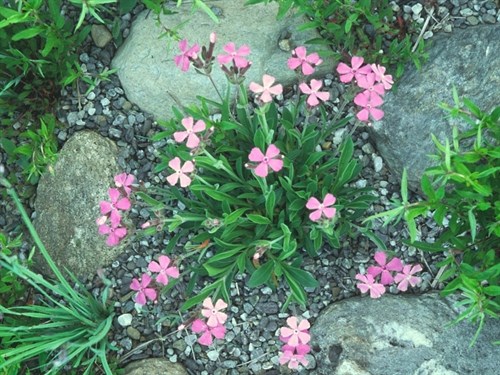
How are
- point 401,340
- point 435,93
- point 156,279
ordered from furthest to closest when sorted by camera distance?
point 435,93
point 401,340
point 156,279

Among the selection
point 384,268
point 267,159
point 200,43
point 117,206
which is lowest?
point 384,268

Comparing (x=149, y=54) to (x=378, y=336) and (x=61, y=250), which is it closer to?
(x=61, y=250)

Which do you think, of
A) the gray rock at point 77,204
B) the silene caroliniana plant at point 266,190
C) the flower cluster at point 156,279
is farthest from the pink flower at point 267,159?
the gray rock at point 77,204

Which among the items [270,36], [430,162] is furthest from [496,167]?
[270,36]

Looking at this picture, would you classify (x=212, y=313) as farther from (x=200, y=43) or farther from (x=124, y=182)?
(x=200, y=43)

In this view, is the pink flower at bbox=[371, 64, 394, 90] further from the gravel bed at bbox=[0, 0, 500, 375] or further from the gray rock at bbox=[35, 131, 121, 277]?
the gray rock at bbox=[35, 131, 121, 277]

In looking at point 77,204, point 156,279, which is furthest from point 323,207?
point 77,204

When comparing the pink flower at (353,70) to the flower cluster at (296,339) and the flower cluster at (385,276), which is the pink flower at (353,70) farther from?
the flower cluster at (296,339)
